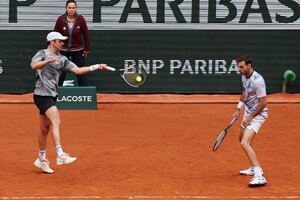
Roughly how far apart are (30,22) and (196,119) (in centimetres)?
523

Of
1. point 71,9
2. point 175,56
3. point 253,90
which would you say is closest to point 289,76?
point 175,56

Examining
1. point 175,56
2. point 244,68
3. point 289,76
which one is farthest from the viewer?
point 175,56

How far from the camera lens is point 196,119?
17.1m

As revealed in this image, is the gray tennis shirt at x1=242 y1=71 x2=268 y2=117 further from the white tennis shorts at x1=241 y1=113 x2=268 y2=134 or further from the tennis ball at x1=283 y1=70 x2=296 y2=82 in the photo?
the tennis ball at x1=283 y1=70 x2=296 y2=82

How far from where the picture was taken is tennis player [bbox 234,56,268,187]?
35.5 feet

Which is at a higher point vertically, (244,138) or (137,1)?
(137,1)

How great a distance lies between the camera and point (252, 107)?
1113 cm

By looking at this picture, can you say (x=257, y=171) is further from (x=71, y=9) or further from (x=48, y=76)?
(x=71, y=9)

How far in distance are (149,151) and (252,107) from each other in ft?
9.31

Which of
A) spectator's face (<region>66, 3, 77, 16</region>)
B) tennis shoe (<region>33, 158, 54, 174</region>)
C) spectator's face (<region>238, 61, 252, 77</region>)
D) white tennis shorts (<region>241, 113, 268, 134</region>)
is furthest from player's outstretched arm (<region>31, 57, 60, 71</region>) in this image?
spectator's face (<region>66, 3, 77, 16</region>)

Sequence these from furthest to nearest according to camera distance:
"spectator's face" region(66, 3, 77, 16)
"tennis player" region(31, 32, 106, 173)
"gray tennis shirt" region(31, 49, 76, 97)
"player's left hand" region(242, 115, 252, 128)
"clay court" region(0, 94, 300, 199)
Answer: "spectator's face" region(66, 3, 77, 16) < "gray tennis shirt" region(31, 49, 76, 97) < "tennis player" region(31, 32, 106, 173) < "player's left hand" region(242, 115, 252, 128) < "clay court" region(0, 94, 300, 199)

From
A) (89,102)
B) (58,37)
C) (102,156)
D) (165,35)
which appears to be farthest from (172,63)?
(58,37)

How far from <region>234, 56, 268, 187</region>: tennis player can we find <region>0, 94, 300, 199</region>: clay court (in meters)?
0.27

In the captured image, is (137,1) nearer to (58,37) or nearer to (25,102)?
(25,102)
